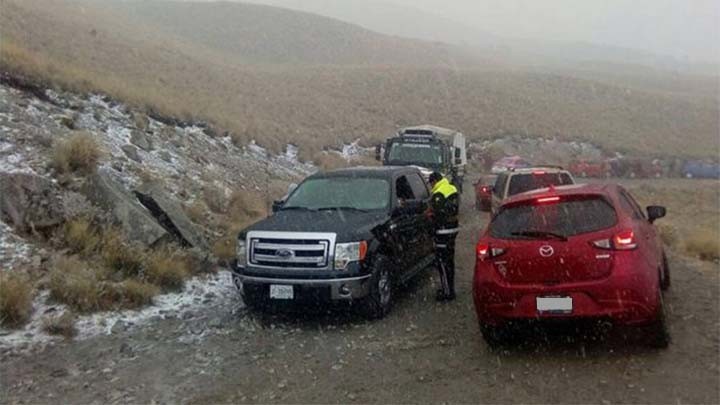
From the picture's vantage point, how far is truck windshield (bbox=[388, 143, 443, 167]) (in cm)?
2093

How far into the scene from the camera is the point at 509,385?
615 cm

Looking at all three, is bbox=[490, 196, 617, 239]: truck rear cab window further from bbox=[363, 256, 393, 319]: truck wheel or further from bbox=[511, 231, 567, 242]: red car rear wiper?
bbox=[363, 256, 393, 319]: truck wheel

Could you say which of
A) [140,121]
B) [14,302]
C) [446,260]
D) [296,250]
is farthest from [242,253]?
[140,121]

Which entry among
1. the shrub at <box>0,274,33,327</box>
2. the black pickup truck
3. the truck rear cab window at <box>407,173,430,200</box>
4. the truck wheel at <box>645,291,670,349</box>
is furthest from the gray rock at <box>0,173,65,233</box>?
the truck wheel at <box>645,291,670,349</box>

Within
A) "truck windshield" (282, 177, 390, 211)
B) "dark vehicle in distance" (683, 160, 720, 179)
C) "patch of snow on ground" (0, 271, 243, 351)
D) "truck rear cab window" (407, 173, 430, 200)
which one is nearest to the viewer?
"patch of snow on ground" (0, 271, 243, 351)

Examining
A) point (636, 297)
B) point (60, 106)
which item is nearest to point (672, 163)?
point (60, 106)

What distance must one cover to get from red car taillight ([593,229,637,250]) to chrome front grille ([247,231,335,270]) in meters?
3.02

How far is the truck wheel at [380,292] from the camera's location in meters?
8.23

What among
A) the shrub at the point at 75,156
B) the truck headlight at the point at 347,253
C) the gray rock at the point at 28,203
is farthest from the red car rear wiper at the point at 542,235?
the shrub at the point at 75,156

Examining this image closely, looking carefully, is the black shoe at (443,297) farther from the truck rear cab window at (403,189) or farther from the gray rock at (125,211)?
the gray rock at (125,211)

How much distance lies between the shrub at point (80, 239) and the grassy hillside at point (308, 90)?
8344 mm

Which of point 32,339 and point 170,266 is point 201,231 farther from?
point 32,339

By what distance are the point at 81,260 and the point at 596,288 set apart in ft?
21.4

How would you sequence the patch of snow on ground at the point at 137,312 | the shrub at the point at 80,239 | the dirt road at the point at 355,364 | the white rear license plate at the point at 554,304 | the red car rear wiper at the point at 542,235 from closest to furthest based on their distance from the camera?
the dirt road at the point at 355,364
the white rear license plate at the point at 554,304
the red car rear wiper at the point at 542,235
the patch of snow on ground at the point at 137,312
the shrub at the point at 80,239
